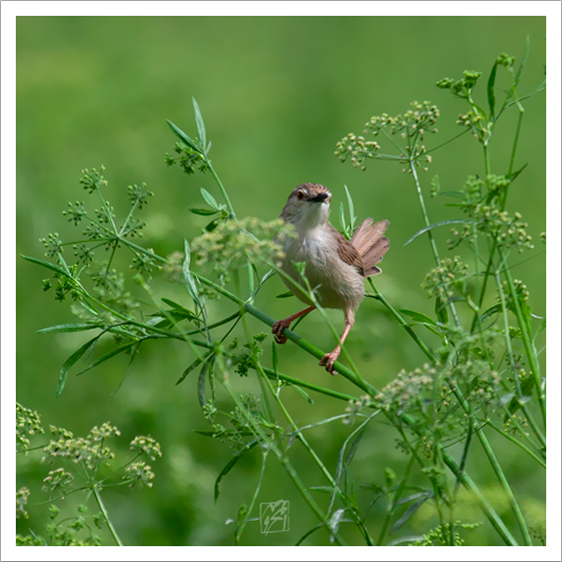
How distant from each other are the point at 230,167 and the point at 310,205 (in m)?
2.88

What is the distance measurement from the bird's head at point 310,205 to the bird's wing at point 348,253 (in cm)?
11

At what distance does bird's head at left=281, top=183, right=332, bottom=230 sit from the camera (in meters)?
3.21

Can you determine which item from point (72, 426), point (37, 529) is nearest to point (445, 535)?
point (37, 529)

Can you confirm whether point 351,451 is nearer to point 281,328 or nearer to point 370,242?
point 281,328

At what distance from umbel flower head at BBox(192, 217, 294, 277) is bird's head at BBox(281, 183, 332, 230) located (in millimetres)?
1317

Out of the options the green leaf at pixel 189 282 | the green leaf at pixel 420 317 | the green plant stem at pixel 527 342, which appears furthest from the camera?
the green leaf at pixel 420 317

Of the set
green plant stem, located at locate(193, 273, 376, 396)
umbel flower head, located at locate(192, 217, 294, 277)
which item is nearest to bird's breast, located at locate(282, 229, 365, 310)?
green plant stem, located at locate(193, 273, 376, 396)

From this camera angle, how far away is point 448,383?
2000mm

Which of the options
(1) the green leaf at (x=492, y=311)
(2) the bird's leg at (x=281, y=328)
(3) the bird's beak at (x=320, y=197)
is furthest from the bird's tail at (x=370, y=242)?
(1) the green leaf at (x=492, y=311)

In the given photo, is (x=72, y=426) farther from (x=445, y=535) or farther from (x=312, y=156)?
(x=312, y=156)

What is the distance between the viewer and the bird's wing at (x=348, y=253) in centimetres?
329

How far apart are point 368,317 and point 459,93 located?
7.19ft

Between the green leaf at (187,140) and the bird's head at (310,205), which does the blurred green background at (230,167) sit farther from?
the green leaf at (187,140)

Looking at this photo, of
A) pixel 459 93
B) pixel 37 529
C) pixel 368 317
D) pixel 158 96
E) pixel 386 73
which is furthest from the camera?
pixel 386 73
